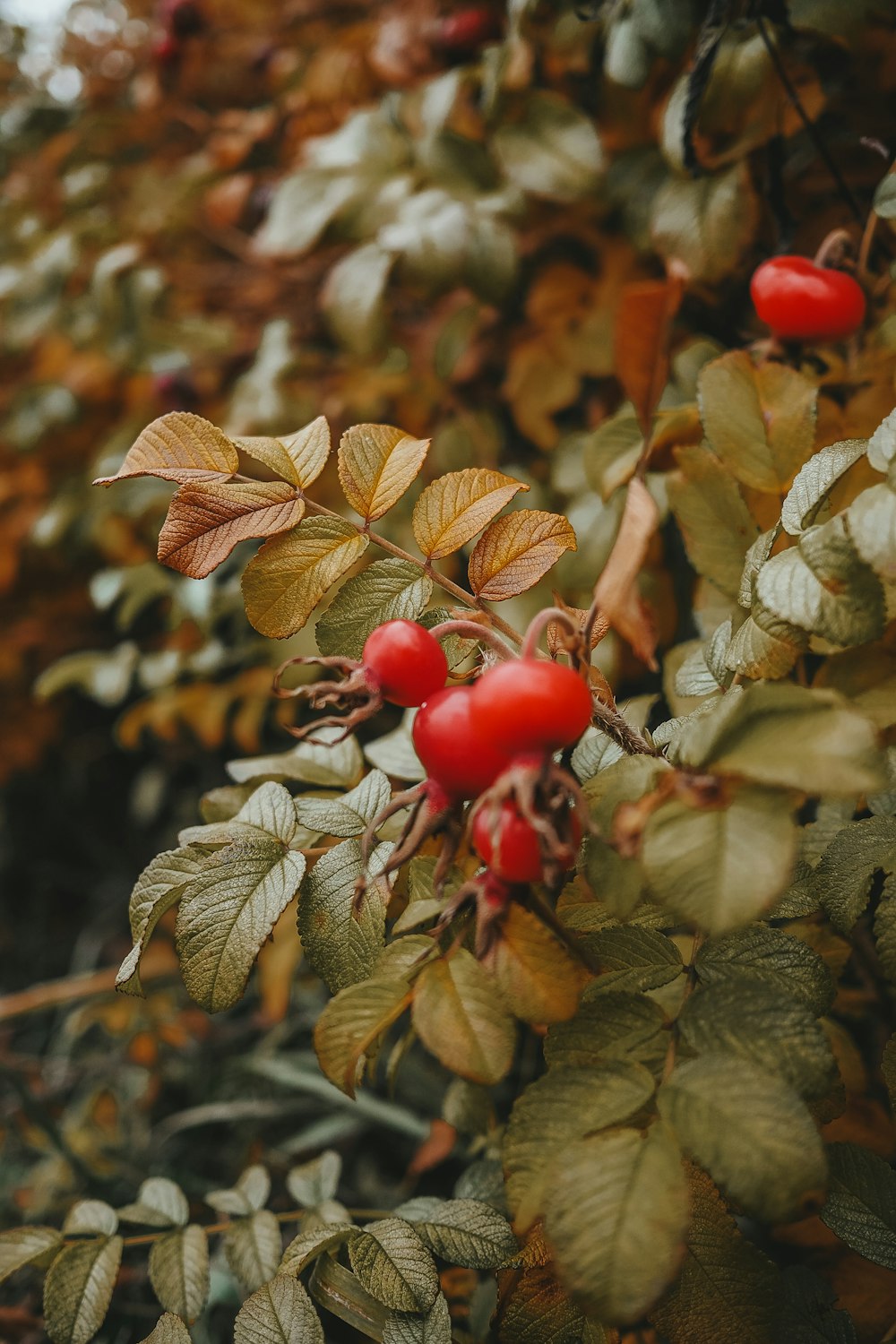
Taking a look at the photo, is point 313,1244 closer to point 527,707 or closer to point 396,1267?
point 396,1267

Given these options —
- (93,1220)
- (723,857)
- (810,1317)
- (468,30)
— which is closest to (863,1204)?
(810,1317)

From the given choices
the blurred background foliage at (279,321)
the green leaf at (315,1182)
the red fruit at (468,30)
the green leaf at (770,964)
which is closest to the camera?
the green leaf at (770,964)

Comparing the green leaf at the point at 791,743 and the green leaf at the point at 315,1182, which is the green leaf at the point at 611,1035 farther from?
the green leaf at the point at 315,1182

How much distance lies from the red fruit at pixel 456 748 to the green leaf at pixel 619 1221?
153 millimetres

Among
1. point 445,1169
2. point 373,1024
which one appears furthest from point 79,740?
point 373,1024

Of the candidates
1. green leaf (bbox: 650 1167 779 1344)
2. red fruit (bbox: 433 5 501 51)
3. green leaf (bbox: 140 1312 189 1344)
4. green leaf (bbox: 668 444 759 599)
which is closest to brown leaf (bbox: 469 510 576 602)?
green leaf (bbox: 668 444 759 599)

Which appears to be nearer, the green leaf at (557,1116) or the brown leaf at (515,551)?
the green leaf at (557,1116)

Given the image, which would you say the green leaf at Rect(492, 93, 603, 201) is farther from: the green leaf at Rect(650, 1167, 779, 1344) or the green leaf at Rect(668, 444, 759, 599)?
the green leaf at Rect(650, 1167, 779, 1344)

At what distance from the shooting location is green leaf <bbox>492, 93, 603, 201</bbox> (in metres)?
0.84

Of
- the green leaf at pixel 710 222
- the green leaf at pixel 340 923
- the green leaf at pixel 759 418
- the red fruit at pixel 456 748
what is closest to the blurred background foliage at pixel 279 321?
the green leaf at pixel 710 222

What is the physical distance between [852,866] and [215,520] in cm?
38

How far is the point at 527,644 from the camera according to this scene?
1.18 ft

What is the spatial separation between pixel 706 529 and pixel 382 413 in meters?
0.74

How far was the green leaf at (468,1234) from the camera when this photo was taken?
49 centimetres
